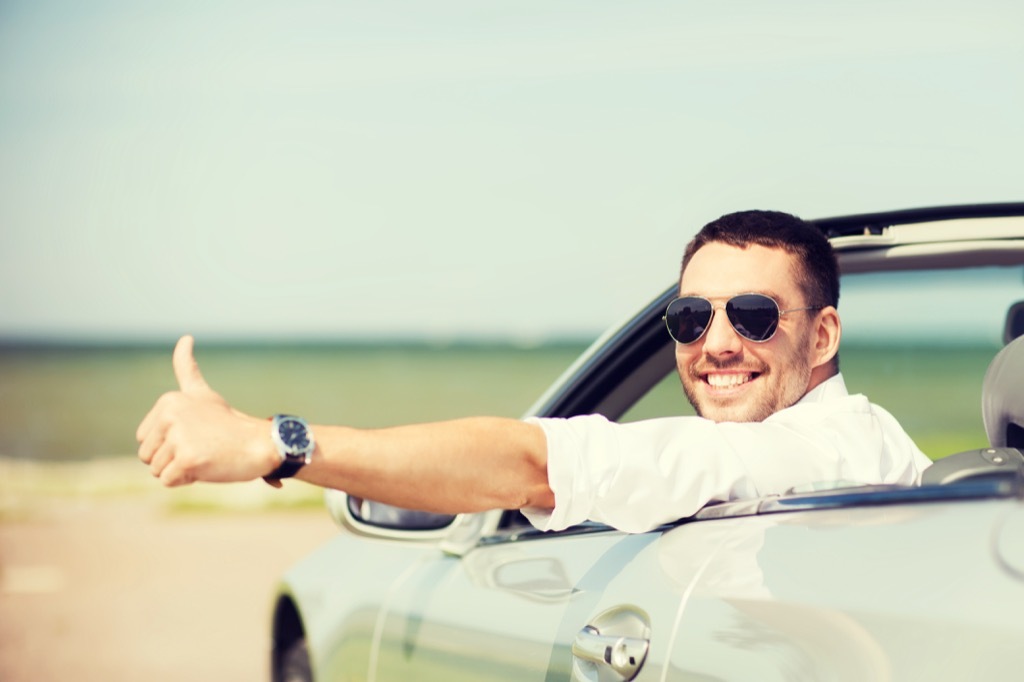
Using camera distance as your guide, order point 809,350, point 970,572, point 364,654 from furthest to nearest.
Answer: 1. point 364,654
2. point 809,350
3. point 970,572

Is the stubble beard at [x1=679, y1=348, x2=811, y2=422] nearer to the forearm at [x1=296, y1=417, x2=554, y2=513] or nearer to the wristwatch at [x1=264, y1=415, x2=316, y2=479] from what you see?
the forearm at [x1=296, y1=417, x2=554, y2=513]

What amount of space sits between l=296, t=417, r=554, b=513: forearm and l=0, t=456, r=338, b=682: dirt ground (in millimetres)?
2355

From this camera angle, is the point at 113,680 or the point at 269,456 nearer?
the point at 269,456

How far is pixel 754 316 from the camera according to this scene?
2885 millimetres

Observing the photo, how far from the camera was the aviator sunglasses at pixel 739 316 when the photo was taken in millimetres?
2883

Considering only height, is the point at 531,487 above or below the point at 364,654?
above

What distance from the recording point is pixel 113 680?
282 inches

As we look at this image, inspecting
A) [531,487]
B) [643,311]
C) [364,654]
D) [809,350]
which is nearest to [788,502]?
[531,487]

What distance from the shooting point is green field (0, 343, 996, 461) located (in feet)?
98.6

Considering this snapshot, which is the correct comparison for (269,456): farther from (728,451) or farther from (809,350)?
(809,350)

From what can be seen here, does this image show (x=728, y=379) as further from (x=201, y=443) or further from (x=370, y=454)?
(x=201, y=443)

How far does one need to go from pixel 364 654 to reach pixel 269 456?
165 cm

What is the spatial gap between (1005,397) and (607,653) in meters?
0.95

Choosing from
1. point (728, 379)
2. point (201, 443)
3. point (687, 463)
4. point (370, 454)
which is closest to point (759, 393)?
point (728, 379)
